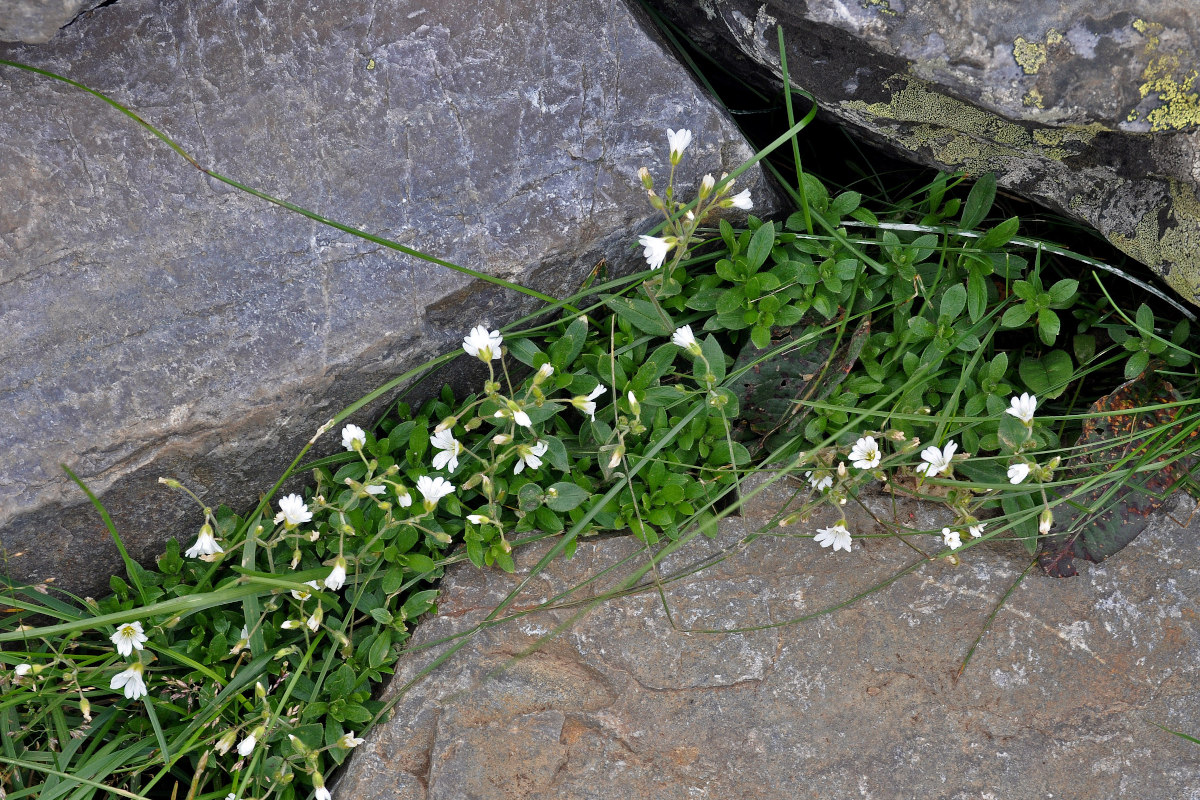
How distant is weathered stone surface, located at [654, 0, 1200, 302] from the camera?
1.93 m

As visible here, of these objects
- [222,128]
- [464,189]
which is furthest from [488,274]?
[222,128]

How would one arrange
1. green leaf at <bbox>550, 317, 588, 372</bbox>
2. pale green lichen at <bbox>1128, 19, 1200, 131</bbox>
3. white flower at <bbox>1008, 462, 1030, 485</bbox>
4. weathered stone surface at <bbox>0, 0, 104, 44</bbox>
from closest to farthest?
pale green lichen at <bbox>1128, 19, 1200, 131</bbox>, weathered stone surface at <bbox>0, 0, 104, 44</bbox>, white flower at <bbox>1008, 462, 1030, 485</bbox>, green leaf at <bbox>550, 317, 588, 372</bbox>

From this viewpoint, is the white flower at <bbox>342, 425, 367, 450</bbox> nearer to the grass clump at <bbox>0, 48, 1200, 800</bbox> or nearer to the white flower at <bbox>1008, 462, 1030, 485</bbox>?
the grass clump at <bbox>0, 48, 1200, 800</bbox>

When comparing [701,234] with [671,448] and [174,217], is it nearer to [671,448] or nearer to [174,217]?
[671,448]

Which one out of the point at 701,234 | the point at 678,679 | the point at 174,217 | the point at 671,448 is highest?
the point at 174,217

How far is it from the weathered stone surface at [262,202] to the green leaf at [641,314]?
0.66 ft

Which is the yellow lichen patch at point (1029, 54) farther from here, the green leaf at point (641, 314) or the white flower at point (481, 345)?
the white flower at point (481, 345)

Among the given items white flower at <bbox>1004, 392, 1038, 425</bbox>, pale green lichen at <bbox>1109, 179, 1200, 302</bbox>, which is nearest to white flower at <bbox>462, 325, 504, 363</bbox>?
white flower at <bbox>1004, 392, 1038, 425</bbox>

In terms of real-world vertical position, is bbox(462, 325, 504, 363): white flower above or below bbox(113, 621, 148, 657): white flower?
above

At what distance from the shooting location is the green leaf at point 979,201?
2361 millimetres

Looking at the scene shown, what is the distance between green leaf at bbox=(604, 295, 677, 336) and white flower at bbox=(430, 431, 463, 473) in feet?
1.90

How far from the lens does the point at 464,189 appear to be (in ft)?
7.51

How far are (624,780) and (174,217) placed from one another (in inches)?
76.3

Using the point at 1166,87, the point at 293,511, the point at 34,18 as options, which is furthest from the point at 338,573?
the point at 1166,87
